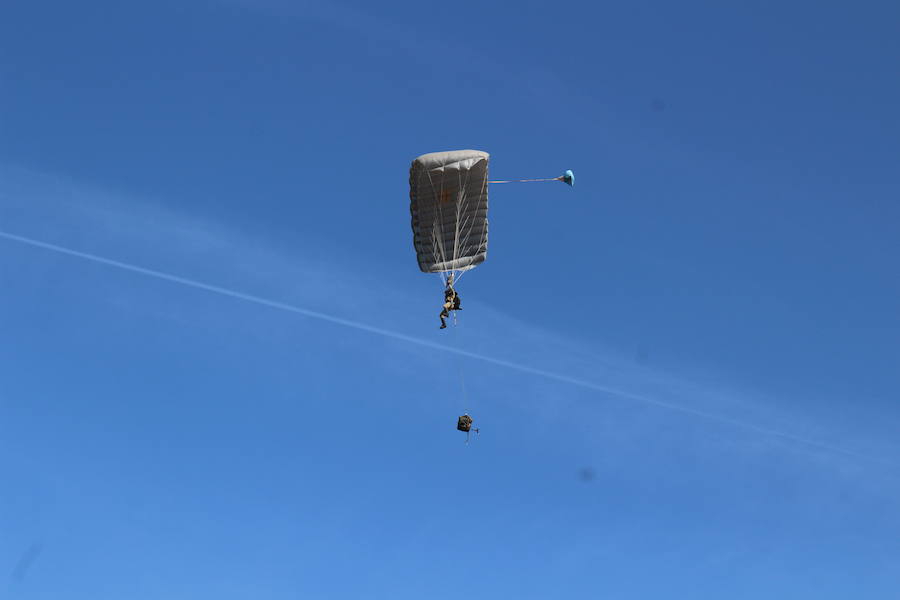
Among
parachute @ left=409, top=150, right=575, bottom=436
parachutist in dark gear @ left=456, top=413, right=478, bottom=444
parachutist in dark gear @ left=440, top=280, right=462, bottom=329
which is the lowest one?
parachutist in dark gear @ left=456, top=413, right=478, bottom=444

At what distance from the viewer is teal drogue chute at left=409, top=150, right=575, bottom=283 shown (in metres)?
49.5

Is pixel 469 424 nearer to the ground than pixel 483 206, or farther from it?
nearer to the ground

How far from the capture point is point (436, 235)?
51.5 m

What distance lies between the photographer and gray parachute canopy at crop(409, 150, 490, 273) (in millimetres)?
49531

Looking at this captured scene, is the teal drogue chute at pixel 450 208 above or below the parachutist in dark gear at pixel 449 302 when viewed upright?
above

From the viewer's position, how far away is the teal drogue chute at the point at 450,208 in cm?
4953

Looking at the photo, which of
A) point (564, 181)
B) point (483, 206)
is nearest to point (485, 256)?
point (483, 206)

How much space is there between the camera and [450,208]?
5084 centimetres

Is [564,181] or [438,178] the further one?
[438,178]

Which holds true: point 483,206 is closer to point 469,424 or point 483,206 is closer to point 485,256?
point 485,256

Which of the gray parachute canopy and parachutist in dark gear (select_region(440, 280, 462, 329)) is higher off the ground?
the gray parachute canopy

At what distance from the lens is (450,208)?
167 ft

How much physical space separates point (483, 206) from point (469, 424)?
11.9 metres

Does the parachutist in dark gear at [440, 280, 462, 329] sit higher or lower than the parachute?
lower
